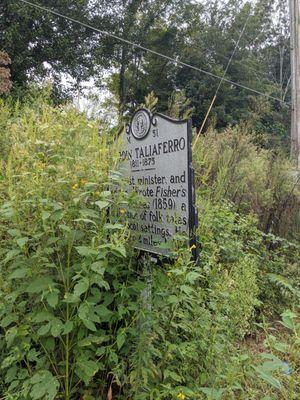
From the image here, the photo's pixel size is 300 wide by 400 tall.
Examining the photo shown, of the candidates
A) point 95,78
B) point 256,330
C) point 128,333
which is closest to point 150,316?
point 128,333

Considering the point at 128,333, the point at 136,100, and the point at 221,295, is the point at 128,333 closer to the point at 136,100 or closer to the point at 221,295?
the point at 221,295

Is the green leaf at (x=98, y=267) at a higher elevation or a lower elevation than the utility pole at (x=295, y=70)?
lower

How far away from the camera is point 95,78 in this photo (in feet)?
52.6

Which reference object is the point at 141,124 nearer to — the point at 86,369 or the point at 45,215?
the point at 45,215

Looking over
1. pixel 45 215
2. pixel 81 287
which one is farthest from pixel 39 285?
pixel 45 215

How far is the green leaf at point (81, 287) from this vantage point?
61.6 inches

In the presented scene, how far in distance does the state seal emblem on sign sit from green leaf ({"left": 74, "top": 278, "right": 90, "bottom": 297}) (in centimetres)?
101

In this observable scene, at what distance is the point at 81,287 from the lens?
1582 mm

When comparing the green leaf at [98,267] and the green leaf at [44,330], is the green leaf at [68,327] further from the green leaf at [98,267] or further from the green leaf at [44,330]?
the green leaf at [98,267]

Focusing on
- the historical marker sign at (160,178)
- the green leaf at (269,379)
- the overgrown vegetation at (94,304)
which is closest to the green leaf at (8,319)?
the overgrown vegetation at (94,304)

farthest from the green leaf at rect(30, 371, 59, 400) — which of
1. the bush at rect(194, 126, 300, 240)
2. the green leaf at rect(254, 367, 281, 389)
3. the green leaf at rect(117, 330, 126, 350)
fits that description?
the bush at rect(194, 126, 300, 240)

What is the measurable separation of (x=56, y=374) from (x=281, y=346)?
106cm

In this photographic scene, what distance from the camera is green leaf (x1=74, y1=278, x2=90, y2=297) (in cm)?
156

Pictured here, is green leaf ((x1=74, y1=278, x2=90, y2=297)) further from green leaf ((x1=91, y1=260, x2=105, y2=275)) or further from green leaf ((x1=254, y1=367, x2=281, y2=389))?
green leaf ((x1=254, y1=367, x2=281, y2=389))
